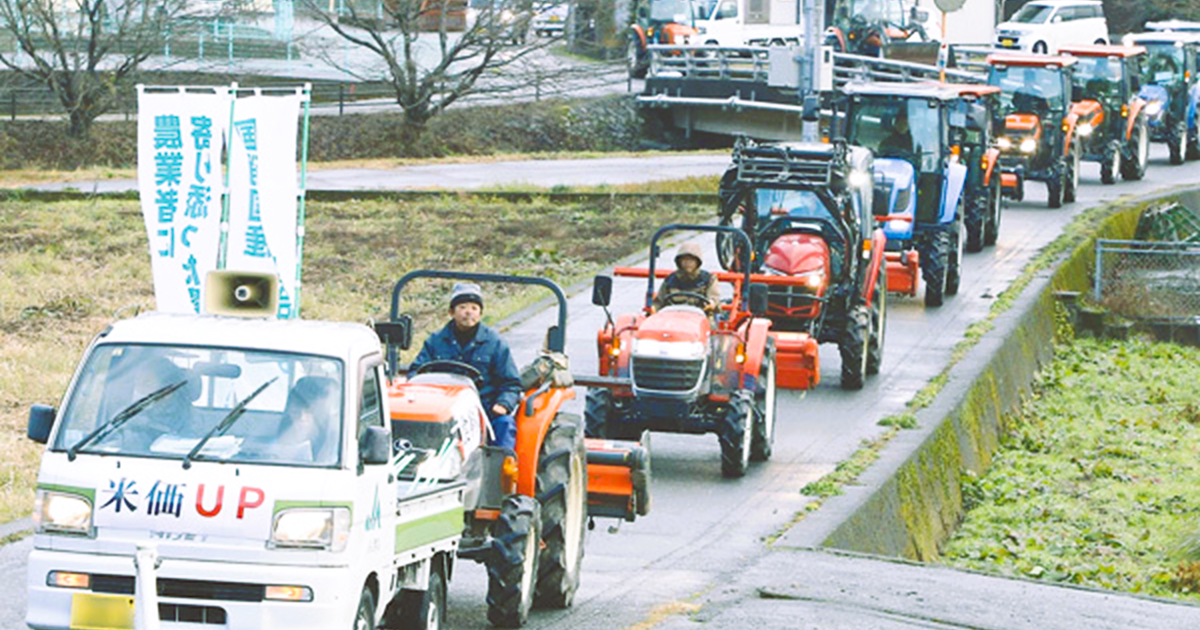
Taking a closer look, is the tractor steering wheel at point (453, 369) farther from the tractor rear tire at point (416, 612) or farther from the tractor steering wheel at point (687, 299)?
the tractor steering wheel at point (687, 299)

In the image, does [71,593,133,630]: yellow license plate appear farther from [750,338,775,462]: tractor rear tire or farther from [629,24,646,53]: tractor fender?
[629,24,646,53]: tractor fender

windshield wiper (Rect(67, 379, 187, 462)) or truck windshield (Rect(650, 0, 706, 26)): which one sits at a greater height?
truck windshield (Rect(650, 0, 706, 26))

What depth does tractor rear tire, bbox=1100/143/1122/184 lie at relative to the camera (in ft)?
143

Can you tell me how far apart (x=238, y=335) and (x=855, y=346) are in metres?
13.1

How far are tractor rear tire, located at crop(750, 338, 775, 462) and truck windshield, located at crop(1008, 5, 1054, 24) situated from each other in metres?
48.3

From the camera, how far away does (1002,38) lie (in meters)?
61.4

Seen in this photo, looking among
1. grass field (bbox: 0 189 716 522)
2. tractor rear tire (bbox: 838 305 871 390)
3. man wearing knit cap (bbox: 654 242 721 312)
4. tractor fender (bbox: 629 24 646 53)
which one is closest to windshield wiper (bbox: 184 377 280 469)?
man wearing knit cap (bbox: 654 242 721 312)

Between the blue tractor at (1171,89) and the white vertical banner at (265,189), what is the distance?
33.2 meters

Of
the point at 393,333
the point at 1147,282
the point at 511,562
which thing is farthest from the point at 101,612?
the point at 1147,282

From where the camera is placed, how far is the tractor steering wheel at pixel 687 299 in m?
18.5

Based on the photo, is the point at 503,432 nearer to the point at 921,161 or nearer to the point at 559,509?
the point at 559,509

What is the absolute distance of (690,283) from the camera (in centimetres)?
1864

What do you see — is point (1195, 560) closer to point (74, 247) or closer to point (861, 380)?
point (861, 380)

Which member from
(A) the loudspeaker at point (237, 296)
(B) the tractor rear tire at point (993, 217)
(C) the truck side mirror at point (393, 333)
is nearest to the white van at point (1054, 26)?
(B) the tractor rear tire at point (993, 217)
